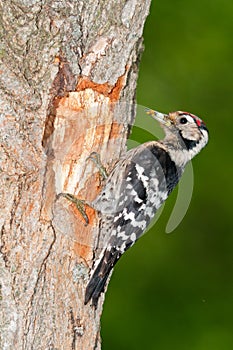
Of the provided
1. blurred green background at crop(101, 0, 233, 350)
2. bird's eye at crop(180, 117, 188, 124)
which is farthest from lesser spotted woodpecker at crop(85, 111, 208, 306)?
blurred green background at crop(101, 0, 233, 350)

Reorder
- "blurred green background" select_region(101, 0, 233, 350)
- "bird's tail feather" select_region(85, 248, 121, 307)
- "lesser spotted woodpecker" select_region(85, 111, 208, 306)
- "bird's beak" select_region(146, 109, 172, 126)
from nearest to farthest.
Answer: "bird's tail feather" select_region(85, 248, 121, 307)
"lesser spotted woodpecker" select_region(85, 111, 208, 306)
"bird's beak" select_region(146, 109, 172, 126)
"blurred green background" select_region(101, 0, 233, 350)

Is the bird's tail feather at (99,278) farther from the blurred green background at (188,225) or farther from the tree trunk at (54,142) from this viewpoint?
the blurred green background at (188,225)

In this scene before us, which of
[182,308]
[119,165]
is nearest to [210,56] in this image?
[182,308]

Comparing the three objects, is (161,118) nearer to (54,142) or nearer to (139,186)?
(139,186)

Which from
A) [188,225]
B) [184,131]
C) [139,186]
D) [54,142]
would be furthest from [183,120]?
[188,225]

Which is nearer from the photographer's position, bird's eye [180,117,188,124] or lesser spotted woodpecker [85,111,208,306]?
lesser spotted woodpecker [85,111,208,306]

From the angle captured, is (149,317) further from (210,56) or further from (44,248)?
(44,248)

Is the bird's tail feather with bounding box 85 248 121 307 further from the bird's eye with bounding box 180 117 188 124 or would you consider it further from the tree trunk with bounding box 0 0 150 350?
the bird's eye with bounding box 180 117 188 124

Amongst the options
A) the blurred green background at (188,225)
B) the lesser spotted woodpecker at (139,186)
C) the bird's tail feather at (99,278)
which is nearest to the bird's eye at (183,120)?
the lesser spotted woodpecker at (139,186)
